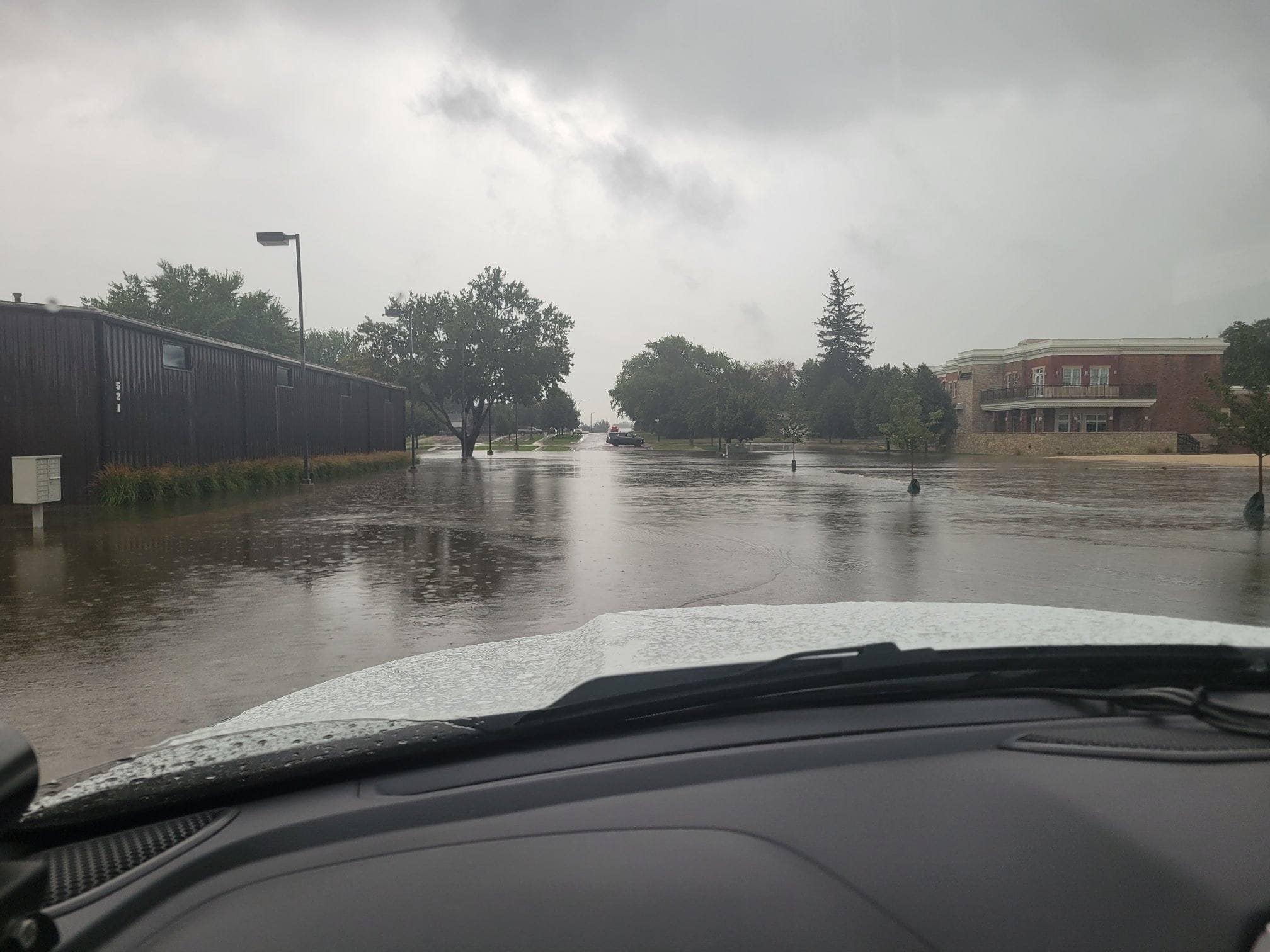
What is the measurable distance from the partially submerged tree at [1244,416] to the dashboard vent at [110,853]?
60.5 feet

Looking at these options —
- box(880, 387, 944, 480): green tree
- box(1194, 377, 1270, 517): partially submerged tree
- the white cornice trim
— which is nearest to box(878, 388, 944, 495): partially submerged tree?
box(880, 387, 944, 480): green tree

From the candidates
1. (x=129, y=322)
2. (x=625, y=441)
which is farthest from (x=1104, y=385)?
(x=129, y=322)

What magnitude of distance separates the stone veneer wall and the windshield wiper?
196 ft

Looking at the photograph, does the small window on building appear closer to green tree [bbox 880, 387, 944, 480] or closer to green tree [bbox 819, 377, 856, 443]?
green tree [bbox 880, 387, 944, 480]

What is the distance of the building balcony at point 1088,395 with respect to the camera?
201 feet

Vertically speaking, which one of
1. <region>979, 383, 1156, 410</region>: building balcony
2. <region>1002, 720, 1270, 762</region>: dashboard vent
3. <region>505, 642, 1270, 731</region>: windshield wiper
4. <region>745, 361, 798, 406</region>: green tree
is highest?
<region>745, 361, 798, 406</region>: green tree

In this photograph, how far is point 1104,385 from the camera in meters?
62.8

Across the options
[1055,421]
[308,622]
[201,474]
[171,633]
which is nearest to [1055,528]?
[308,622]

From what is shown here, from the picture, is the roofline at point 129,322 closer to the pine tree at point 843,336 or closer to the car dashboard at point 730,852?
the car dashboard at point 730,852

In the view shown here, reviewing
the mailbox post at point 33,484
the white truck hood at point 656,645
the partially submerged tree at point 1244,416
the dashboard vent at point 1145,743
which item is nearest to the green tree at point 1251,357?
the partially submerged tree at point 1244,416

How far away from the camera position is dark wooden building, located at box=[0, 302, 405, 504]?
739 inches

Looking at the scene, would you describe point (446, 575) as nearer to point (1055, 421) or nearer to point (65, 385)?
point (65, 385)

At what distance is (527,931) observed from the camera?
1.31 m

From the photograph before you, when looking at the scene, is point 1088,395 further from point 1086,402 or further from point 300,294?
point 300,294
